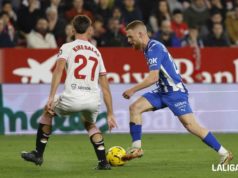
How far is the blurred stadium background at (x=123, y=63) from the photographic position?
15.7 metres

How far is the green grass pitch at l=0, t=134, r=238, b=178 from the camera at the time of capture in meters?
10.5

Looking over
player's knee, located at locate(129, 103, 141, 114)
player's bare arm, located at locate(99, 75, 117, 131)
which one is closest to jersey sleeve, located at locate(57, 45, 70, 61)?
player's bare arm, located at locate(99, 75, 117, 131)

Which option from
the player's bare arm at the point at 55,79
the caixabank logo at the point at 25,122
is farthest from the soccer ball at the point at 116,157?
the caixabank logo at the point at 25,122

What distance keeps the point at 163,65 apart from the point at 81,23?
1350 millimetres

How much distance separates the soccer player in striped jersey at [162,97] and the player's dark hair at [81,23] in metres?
0.93

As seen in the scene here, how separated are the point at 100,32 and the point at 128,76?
152cm

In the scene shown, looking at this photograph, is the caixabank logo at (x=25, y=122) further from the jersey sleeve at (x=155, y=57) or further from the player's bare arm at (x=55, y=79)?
the player's bare arm at (x=55, y=79)

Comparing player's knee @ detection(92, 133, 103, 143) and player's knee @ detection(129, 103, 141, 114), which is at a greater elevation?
player's knee @ detection(129, 103, 141, 114)

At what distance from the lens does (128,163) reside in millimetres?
11906

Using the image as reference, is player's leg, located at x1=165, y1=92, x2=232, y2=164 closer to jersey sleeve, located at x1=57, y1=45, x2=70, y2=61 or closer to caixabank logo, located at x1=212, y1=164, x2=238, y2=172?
caixabank logo, located at x1=212, y1=164, x2=238, y2=172

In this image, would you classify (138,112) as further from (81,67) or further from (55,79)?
(55,79)

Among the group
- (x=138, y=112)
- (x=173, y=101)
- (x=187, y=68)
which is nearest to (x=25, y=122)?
(x=187, y=68)

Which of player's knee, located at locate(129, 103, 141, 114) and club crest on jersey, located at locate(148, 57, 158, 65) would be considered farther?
player's knee, located at locate(129, 103, 141, 114)

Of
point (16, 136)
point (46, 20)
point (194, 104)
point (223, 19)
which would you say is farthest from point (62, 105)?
point (223, 19)
